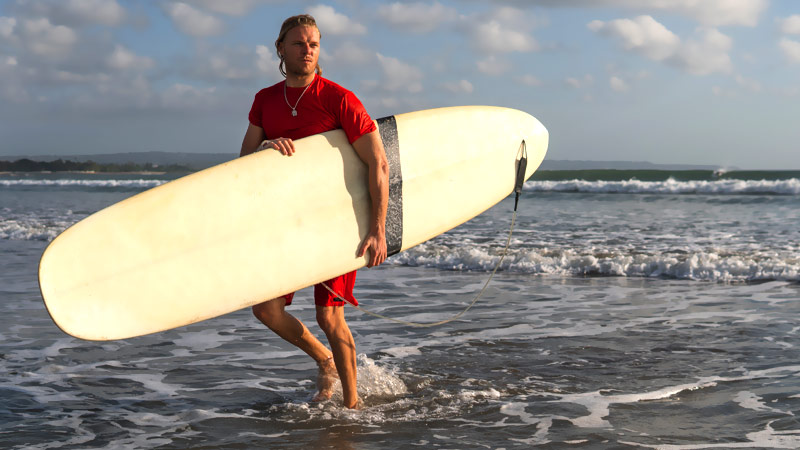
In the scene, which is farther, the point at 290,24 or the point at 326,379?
the point at 326,379

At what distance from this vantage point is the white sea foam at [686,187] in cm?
1938

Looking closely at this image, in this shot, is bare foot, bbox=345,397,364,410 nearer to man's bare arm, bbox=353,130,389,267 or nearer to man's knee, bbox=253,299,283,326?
man's knee, bbox=253,299,283,326

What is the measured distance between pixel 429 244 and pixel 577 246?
1.78 meters

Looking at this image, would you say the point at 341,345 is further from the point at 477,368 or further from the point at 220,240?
the point at 477,368

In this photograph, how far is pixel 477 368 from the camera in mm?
3721

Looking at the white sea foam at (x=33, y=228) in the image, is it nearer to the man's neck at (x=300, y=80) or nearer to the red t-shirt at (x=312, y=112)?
the red t-shirt at (x=312, y=112)

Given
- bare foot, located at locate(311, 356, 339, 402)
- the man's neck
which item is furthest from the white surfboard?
bare foot, located at locate(311, 356, 339, 402)

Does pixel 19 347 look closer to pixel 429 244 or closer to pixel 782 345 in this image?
pixel 782 345

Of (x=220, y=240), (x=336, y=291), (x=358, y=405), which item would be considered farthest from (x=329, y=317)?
(x=220, y=240)

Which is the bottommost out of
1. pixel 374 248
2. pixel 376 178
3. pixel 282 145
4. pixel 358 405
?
pixel 358 405

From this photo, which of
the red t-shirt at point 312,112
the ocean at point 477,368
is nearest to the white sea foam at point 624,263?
the ocean at point 477,368

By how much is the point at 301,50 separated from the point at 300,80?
0.38 ft

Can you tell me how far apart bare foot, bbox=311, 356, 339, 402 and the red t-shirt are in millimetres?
1063

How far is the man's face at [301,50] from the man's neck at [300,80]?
0.01m
